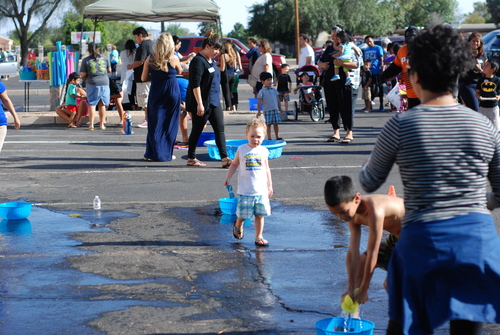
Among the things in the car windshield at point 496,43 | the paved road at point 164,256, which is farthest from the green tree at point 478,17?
the paved road at point 164,256

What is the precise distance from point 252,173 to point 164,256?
108 centimetres

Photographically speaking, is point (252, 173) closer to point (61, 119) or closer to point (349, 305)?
point (349, 305)

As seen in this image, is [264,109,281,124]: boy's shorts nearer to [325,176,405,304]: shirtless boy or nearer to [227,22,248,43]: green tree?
[325,176,405,304]: shirtless boy

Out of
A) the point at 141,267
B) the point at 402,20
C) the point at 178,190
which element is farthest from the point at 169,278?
the point at 402,20

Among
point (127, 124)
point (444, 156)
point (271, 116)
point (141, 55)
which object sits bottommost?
point (127, 124)

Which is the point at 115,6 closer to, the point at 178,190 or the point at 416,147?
the point at 178,190

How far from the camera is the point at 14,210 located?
7.43m

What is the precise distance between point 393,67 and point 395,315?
840cm

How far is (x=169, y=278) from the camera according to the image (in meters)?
5.53

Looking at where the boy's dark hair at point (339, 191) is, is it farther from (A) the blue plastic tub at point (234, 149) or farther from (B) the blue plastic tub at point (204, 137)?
(B) the blue plastic tub at point (204, 137)

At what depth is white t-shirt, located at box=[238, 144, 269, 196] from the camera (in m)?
6.47

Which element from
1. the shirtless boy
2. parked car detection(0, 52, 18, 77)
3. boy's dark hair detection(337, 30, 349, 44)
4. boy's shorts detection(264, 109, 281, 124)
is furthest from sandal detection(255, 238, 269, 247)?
parked car detection(0, 52, 18, 77)

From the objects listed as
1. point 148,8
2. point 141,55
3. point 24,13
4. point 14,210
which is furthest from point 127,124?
point 24,13

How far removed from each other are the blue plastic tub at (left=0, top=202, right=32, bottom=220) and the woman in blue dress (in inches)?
153
